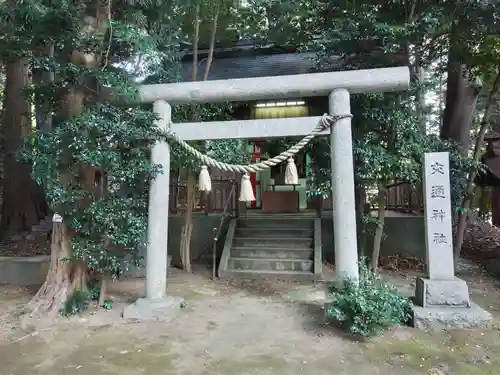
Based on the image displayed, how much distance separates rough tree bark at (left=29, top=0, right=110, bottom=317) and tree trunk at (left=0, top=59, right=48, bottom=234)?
17.0 ft

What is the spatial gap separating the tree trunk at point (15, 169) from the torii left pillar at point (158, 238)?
6.02 meters

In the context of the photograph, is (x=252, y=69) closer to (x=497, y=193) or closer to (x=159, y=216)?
(x=159, y=216)

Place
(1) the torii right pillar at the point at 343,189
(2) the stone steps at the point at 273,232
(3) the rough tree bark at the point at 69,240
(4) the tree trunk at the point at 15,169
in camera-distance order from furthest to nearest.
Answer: (4) the tree trunk at the point at 15,169 < (2) the stone steps at the point at 273,232 < (3) the rough tree bark at the point at 69,240 < (1) the torii right pillar at the point at 343,189

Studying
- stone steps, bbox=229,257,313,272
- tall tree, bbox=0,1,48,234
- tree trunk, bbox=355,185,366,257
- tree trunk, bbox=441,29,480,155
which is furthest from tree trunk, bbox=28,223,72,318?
tree trunk, bbox=441,29,480,155

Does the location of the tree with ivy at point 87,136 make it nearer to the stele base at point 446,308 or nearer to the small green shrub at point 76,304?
the small green shrub at point 76,304

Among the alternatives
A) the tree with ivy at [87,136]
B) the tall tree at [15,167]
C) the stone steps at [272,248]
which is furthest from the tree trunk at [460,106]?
the tall tree at [15,167]

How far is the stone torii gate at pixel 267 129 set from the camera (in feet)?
16.1

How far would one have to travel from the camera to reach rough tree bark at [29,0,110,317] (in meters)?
5.16

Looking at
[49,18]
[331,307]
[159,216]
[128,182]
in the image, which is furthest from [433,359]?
[49,18]

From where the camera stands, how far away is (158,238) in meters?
5.19

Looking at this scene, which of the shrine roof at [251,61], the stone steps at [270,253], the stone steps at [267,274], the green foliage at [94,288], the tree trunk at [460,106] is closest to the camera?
the green foliage at [94,288]

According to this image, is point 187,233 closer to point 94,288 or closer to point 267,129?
point 94,288

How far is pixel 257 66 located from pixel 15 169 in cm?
711

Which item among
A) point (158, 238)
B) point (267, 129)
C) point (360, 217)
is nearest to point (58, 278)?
point (158, 238)
